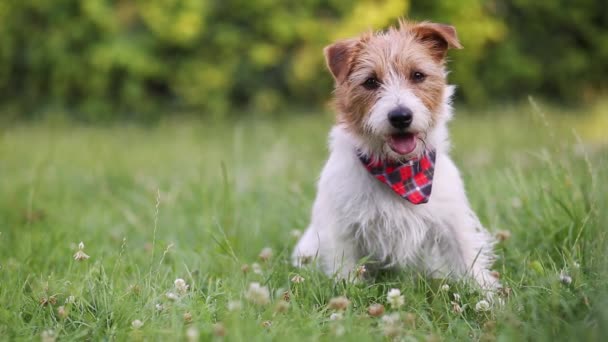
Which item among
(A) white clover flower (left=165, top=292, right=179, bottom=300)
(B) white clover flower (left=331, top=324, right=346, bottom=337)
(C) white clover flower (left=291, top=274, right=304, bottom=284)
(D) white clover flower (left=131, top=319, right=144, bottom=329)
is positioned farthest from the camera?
(C) white clover flower (left=291, top=274, right=304, bottom=284)

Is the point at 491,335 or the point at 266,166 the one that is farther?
the point at 266,166

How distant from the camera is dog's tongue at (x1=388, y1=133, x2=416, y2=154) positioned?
118 inches

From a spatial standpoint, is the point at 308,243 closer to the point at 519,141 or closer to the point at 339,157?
the point at 339,157

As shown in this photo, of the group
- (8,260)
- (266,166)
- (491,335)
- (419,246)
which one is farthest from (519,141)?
(8,260)

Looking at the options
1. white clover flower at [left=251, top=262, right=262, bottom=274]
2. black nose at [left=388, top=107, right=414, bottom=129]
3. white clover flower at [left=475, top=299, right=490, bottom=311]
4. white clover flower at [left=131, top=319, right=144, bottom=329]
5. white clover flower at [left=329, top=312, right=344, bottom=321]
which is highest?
black nose at [left=388, top=107, right=414, bottom=129]

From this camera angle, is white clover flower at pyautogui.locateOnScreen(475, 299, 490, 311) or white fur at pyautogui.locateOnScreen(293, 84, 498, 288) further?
white fur at pyautogui.locateOnScreen(293, 84, 498, 288)

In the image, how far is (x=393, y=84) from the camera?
120 inches

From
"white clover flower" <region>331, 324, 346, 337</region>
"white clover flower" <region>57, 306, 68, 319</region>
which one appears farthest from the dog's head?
"white clover flower" <region>57, 306, 68, 319</region>

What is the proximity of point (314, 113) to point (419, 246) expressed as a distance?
7.47 m

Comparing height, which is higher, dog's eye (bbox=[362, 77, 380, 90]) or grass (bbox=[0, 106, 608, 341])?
dog's eye (bbox=[362, 77, 380, 90])

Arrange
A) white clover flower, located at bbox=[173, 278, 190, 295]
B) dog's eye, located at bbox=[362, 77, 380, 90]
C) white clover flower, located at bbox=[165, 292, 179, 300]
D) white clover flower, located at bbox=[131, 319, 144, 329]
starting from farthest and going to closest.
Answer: dog's eye, located at bbox=[362, 77, 380, 90]
white clover flower, located at bbox=[173, 278, 190, 295]
white clover flower, located at bbox=[165, 292, 179, 300]
white clover flower, located at bbox=[131, 319, 144, 329]

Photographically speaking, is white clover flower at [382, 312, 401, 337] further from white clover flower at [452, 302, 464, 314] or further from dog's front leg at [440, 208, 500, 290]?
dog's front leg at [440, 208, 500, 290]

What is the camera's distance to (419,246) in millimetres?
3096

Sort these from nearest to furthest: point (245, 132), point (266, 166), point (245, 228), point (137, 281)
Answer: point (137, 281) → point (245, 228) → point (266, 166) → point (245, 132)
